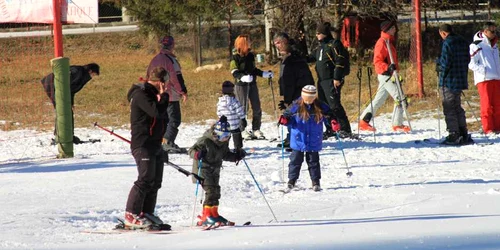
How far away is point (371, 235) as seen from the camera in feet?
27.6

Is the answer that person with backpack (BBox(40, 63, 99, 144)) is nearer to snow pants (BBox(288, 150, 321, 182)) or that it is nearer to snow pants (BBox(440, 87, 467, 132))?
snow pants (BBox(288, 150, 321, 182))

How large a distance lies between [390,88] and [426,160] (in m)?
2.77

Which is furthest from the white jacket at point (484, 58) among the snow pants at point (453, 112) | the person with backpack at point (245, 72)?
the person with backpack at point (245, 72)

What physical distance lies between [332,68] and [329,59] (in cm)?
18

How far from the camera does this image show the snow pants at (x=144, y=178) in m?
9.38

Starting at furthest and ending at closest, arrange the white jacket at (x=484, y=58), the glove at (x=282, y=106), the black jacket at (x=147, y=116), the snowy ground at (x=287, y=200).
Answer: the white jacket at (x=484, y=58) < the glove at (x=282, y=106) < the black jacket at (x=147, y=116) < the snowy ground at (x=287, y=200)

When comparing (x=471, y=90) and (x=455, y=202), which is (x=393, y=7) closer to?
(x=471, y=90)

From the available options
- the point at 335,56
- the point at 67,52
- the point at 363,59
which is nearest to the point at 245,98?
the point at 335,56

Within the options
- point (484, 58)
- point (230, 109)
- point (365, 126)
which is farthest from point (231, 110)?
point (484, 58)

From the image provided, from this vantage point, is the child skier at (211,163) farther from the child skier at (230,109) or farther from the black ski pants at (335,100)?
the black ski pants at (335,100)

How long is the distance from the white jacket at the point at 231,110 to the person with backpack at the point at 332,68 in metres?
2.16

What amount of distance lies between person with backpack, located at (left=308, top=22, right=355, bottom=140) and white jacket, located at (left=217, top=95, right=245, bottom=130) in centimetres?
216

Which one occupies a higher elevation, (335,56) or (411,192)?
(335,56)

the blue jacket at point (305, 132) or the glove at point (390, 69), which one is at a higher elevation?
the glove at point (390, 69)
